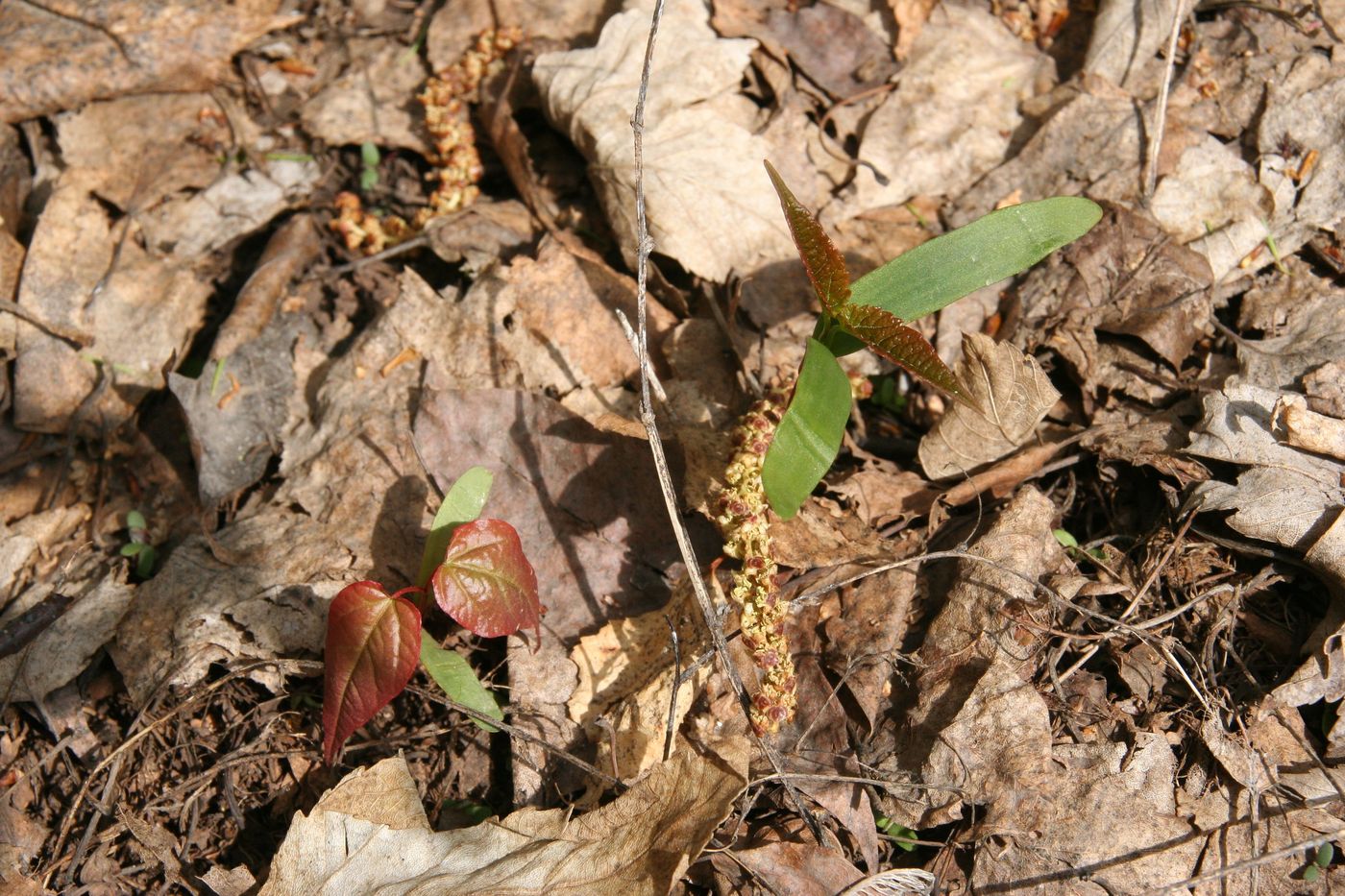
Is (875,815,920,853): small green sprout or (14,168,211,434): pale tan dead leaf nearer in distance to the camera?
(875,815,920,853): small green sprout

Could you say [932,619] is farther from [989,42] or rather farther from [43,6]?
[43,6]

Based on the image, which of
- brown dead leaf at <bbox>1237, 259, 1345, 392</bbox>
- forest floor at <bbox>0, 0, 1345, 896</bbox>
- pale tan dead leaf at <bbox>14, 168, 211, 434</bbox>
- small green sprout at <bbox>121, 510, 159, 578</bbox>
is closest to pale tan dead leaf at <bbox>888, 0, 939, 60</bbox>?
forest floor at <bbox>0, 0, 1345, 896</bbox>

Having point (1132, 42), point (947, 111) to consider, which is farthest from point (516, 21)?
point (1132, 42)

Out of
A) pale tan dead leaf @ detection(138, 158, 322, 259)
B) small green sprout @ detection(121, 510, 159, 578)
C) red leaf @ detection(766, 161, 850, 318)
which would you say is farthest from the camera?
pale tan dead leaf @ detection(138, 158, 322, 259)

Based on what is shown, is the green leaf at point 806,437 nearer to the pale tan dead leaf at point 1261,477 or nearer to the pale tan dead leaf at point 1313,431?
the pale tan dead leaf at point 1261,477

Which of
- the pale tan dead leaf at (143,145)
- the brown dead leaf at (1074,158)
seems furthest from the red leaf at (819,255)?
the pale tan dead leaf at (143,145)

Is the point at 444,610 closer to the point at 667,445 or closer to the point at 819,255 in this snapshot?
the point at 667,445

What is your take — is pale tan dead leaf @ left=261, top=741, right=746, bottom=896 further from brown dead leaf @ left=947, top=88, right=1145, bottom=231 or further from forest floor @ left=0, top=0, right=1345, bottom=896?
brown dead leaf @ left=947, top=88, right=1145, bottom=231
